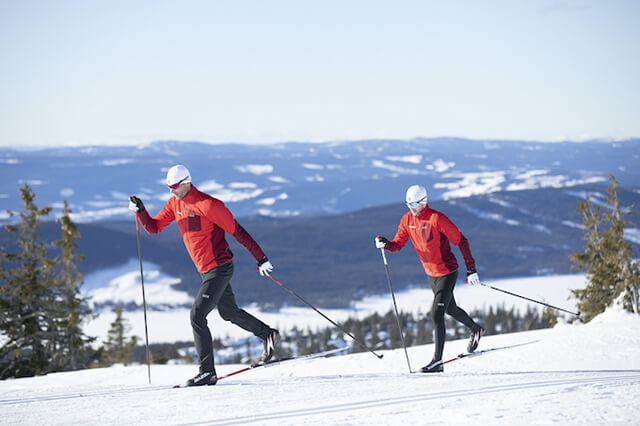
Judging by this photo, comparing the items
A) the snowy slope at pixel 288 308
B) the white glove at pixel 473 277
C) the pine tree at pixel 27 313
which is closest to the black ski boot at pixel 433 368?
the white glove at pixel 473 277

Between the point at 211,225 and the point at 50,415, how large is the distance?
2.32 meters

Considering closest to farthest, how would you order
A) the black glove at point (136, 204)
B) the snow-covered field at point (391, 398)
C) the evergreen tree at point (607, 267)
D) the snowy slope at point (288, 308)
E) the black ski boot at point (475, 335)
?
the snow-covered field at point (391, 398)
the black glove at point (136, 204)
the black ski boot at point (475, 335)
the evergreen tree at point (607, 267)
the snowy slope at point (288, 308)

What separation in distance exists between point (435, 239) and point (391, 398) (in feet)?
7.95

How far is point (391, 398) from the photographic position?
242 inches

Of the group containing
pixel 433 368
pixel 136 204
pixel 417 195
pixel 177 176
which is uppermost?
pixel 177 176

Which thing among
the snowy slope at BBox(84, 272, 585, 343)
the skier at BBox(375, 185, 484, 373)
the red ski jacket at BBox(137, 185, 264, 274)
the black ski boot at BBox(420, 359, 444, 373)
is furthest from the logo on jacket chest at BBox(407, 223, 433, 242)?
the snowy slope at BBox(84, 272, 585, 343)

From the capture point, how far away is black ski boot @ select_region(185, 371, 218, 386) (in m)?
7.12

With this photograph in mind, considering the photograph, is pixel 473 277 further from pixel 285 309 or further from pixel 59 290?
pixel 285 309

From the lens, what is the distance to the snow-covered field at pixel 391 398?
17.1ft

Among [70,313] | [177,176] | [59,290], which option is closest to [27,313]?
[70,313]

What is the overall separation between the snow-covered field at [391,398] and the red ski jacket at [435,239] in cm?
131

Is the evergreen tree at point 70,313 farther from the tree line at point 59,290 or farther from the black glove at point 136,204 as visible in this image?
the black glove at point 136,204

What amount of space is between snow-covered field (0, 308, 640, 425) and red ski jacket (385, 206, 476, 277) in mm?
1305

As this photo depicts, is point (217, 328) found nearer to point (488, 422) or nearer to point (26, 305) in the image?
point (26, 305)
